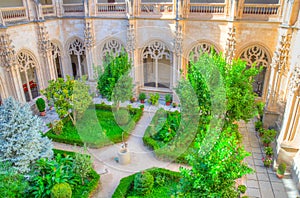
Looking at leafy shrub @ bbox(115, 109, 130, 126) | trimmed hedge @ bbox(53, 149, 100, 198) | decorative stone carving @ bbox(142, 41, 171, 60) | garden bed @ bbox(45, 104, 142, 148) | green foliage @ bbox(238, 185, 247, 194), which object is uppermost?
decorative stone carving @ bbox(142, 41, 171, 60)

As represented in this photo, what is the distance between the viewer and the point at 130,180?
42.4 ft

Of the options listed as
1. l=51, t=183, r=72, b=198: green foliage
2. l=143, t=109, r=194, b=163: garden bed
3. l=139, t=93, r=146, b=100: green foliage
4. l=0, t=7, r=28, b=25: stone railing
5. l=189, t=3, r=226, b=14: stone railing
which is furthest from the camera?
l=139, t=93, r=146, b=100: green foliage

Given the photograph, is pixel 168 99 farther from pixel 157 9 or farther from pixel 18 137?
pixel 18 137

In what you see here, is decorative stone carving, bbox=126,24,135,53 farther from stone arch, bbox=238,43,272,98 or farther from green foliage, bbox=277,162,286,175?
green foliage, bbox=277,162,286,175

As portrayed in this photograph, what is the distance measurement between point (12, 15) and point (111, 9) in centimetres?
782

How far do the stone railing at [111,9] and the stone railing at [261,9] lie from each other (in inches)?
386

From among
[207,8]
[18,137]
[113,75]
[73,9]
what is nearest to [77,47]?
[73,9]

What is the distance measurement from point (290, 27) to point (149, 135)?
11.3m

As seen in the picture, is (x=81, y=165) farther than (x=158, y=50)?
No

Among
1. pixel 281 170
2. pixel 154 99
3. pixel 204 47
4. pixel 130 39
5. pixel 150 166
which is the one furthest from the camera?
pixel 154 99

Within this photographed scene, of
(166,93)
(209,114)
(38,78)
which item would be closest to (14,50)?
(38,78)

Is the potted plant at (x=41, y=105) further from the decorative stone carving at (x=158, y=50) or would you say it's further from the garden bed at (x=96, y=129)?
the decorative stone carving at (x=158, y=50)

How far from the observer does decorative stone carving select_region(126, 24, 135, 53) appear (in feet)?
67.6


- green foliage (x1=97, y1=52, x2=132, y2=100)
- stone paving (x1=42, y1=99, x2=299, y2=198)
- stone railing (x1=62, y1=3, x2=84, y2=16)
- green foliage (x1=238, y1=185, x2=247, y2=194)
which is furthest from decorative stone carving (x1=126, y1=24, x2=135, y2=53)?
green foliage (x1=238, y1=185, x2=247, y2=194)
